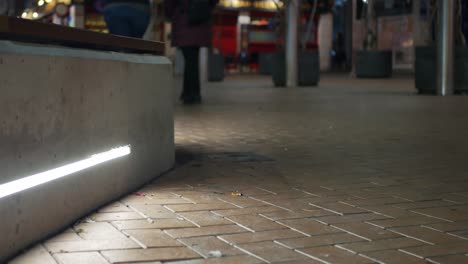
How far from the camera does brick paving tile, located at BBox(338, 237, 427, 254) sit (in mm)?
2980

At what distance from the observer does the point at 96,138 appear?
366 centimetres

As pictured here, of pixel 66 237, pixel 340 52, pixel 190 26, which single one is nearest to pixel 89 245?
pixel 66 237

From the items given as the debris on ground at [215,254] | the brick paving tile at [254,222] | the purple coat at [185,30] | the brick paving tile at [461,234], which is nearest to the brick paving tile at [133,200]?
the brick paving tile at [254,222]

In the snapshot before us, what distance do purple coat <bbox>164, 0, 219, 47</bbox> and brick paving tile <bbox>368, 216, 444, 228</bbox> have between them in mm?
6649

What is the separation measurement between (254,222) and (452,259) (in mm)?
996

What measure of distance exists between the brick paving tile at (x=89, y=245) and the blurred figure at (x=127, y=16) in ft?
14.2

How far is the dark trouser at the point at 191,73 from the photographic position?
10156 millimetres

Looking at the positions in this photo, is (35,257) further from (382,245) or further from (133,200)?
(382,245)

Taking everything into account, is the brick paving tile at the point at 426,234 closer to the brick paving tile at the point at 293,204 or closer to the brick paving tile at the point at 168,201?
the brick paving tile at the point at 293,204

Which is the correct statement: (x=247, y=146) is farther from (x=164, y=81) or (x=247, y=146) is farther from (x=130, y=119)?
(x=130, y=119)

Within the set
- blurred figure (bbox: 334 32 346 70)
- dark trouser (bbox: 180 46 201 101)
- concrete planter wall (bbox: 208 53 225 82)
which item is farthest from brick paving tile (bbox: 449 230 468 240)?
blurred figure (bbox: 334 32 346 70)

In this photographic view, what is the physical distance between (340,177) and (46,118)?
2.29 meters

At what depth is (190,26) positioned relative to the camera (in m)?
9.82

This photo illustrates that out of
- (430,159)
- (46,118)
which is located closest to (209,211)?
(46,118)
